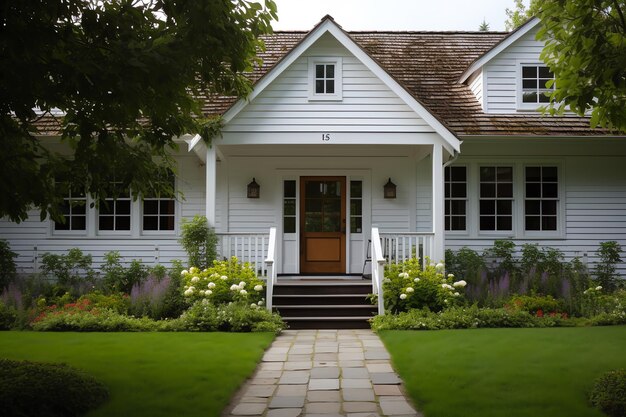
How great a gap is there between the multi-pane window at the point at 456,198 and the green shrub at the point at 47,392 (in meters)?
10.3

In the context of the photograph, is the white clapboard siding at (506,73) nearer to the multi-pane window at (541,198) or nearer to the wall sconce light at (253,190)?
the multi-pane window at (541,198)

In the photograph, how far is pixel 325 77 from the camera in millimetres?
13023

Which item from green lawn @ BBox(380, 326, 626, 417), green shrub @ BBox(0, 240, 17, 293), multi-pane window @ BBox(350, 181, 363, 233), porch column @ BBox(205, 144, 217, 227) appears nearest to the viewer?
green lawn @ BBox(380, 326, 626, 417)

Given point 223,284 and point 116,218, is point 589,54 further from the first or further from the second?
point 116,218

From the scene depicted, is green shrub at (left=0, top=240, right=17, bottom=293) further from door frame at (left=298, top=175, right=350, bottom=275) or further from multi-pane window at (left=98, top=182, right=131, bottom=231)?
door frame at (left=298, top=175, right=350, bottom=275)

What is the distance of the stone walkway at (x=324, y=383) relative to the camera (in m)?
6.10

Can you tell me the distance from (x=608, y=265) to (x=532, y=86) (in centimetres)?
455

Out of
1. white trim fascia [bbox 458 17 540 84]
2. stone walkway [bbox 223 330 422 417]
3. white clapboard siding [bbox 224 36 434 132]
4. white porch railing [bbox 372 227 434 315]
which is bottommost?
stone walkway [bbox 223 330 422 417]

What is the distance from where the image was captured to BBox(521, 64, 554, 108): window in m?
15.2

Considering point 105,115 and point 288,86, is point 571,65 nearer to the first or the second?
point 105,115

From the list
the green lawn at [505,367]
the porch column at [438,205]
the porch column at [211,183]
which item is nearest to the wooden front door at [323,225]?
the porch column at [438,205]

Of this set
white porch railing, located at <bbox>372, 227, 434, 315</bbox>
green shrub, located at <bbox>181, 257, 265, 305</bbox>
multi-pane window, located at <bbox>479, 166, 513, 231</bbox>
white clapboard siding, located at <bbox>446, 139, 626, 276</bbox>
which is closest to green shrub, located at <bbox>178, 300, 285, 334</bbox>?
green shrub, located at <bbox>181, 257, 265, 305</bbox>

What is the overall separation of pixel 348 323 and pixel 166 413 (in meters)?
6.15

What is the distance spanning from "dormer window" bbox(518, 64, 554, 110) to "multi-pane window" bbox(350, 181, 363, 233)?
430 centimetres
